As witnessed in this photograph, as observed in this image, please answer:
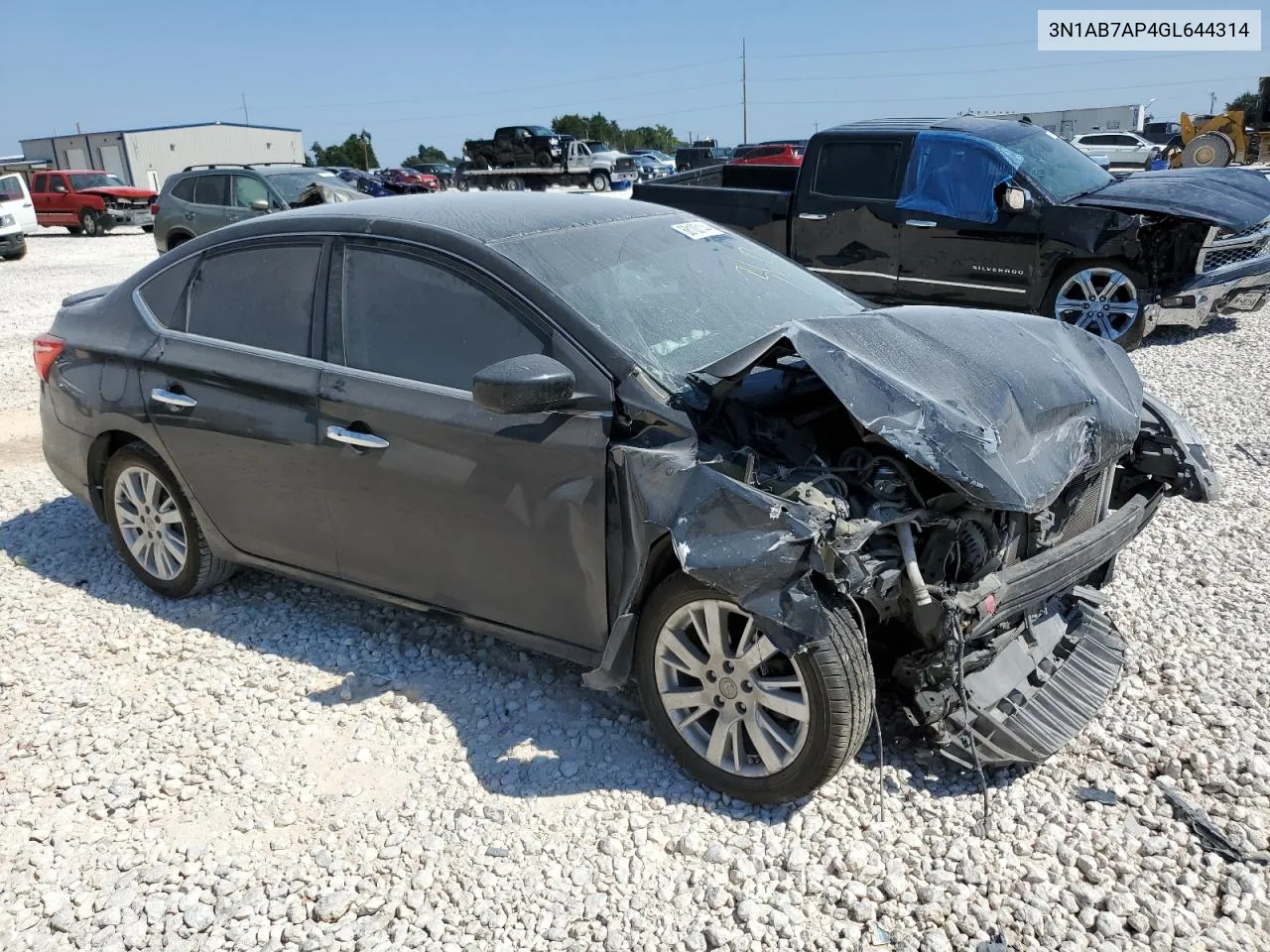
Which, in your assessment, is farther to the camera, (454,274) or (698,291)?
(698,291)

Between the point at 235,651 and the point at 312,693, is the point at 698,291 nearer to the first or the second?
the point at 312,693

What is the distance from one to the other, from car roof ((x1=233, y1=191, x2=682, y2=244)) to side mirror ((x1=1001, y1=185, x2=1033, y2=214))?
4702 mm

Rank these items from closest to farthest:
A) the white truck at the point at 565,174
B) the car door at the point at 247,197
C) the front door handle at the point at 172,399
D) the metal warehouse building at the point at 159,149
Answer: the front door handle at the point at 172,399 < the car door at the point at 247,197 < the white truck at the point at 565,174 < the metal warehouse building at the point at 159,149

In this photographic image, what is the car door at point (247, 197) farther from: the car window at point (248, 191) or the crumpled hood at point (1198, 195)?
the crumpled hood at point (1198, 195)

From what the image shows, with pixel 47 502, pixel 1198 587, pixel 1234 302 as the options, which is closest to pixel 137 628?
pixel 47 502

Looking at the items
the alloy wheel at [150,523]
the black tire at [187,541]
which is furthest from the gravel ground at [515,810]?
the alloy wheel at [150,523]

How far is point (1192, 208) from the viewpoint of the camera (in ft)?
24.0

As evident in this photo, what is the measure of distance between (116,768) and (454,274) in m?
2.05

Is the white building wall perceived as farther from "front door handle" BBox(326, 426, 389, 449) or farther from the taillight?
"front door handle" BBox(326, 426, 389, 449)

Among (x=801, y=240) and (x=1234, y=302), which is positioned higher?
(x=801, y=240)

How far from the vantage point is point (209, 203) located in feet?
47.2

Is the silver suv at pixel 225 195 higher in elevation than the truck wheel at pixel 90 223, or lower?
higher

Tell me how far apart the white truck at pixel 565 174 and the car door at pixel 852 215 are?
974 inches

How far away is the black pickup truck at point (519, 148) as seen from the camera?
33000 mm
